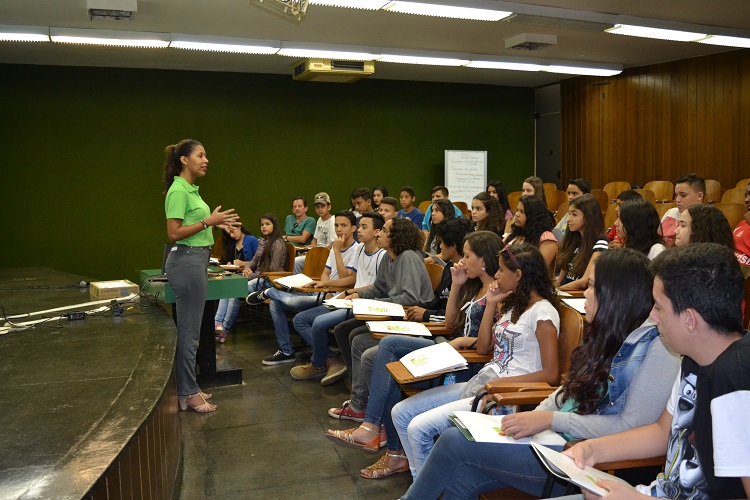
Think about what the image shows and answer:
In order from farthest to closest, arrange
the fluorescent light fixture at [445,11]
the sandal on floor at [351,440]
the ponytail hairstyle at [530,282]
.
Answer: the fluorescent light fixture at [445,11], the sandal on floor at [351,440], the ponytail hairstyle at [530,282]

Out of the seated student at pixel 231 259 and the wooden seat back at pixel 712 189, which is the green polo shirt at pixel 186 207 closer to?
the seated student at pixel 231 259

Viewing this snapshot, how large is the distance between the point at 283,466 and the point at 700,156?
8.02 metres

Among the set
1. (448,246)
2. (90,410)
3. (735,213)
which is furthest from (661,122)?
(90,410)

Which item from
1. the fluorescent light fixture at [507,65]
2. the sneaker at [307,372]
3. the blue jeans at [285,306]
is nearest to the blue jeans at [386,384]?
the sneaker at [307,372]

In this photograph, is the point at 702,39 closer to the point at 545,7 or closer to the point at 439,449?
the point at 545,7

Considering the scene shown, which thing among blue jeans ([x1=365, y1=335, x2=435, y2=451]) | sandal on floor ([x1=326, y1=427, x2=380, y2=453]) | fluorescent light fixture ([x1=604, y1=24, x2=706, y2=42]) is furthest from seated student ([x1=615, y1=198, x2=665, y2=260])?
fluorescent light fixture ([x1=604, y1=24, x2=706, y2=42])

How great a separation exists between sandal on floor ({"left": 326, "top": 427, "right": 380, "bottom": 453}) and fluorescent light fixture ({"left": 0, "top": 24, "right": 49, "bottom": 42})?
5519 mm

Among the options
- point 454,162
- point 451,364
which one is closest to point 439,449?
point 451,364

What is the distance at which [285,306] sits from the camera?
17.5 ft

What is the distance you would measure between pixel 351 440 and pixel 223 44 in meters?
5.54

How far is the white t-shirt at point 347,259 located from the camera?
16.9 ft

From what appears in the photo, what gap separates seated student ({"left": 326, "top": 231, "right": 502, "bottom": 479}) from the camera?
314 centimetres

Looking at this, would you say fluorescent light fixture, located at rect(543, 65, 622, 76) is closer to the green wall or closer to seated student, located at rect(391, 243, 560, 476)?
the green wall

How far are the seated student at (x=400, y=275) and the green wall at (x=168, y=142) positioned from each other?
20.8 feet
